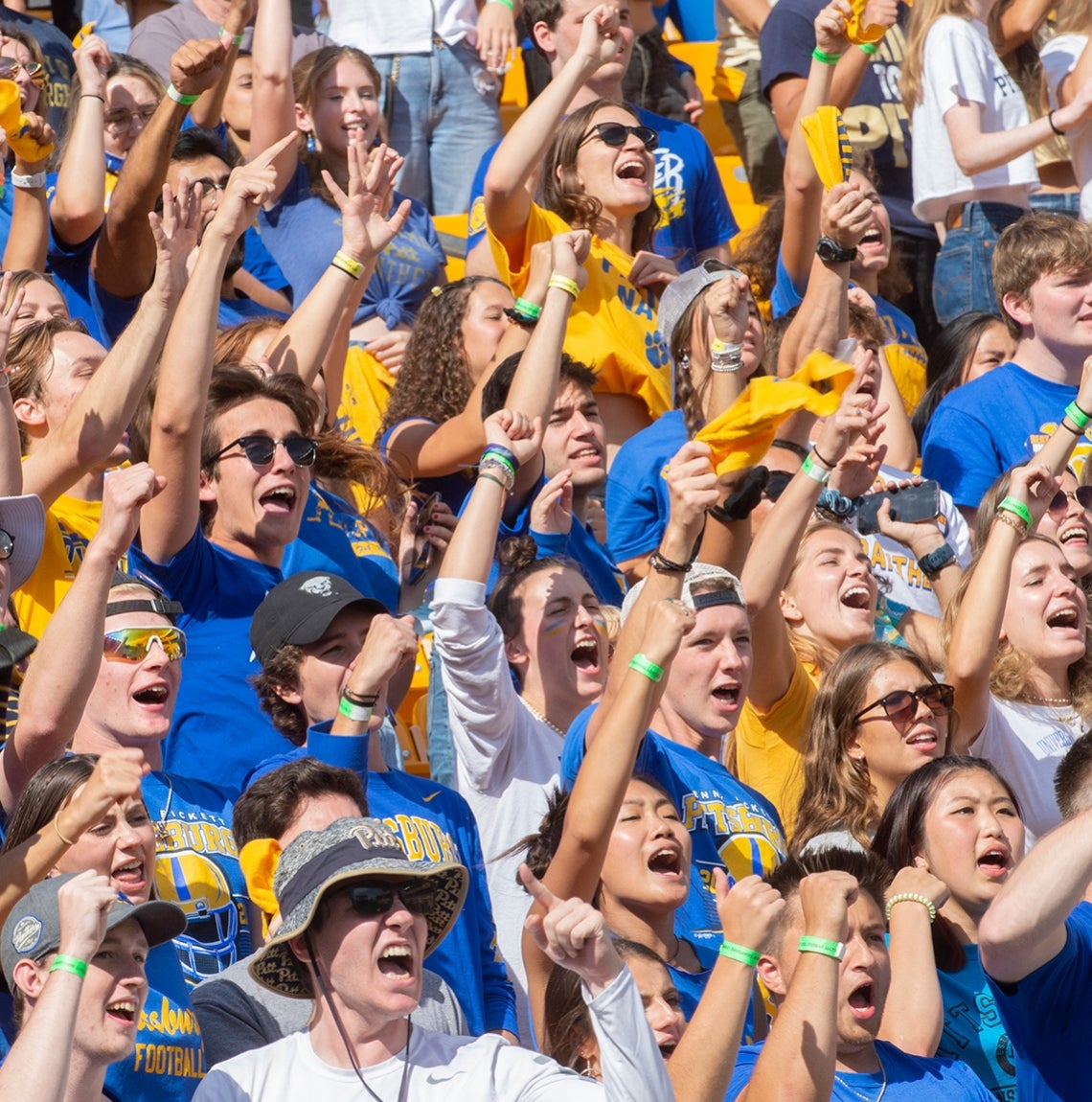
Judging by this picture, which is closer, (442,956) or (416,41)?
(442,956)

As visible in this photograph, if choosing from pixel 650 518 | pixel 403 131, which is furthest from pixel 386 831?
pixel 403 131

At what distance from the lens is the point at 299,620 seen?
5129mm

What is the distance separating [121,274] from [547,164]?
1626 millimetres

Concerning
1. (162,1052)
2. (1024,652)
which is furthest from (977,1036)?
(162,1052)

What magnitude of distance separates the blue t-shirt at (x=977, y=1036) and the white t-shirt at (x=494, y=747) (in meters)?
1.01

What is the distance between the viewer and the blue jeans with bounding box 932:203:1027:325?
8.63 metres

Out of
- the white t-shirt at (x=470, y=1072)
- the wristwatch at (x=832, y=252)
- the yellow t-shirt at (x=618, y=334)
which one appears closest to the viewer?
the white t-shirt at (x=470, y=1072)

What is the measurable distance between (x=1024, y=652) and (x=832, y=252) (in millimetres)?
1380

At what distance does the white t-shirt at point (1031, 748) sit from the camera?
5902 mm

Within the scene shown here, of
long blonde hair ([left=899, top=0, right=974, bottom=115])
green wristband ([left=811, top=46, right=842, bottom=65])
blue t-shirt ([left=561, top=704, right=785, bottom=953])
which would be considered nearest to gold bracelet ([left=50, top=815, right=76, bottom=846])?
blue t-shirt ([left=561, top=704, right=785, bottom=953])

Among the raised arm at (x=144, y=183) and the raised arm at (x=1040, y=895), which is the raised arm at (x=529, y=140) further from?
the raised arm at (x=1040, y=895)

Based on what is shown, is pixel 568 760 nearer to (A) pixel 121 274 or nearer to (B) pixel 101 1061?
(B) pixel 101 1061

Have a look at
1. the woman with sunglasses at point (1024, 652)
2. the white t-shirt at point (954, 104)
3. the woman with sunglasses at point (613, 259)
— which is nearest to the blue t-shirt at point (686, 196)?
the woman with sunglasses at point (613, 259)

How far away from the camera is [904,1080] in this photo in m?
4.43
